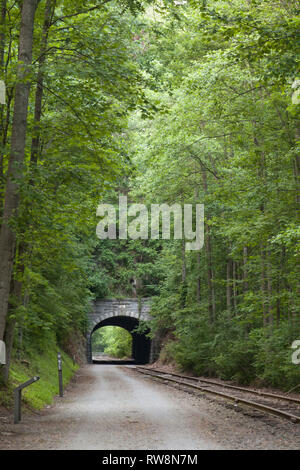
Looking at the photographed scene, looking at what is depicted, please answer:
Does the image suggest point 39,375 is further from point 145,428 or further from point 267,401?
point 145,428

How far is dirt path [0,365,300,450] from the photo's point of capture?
7011mm

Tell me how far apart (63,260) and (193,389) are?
7660 mm

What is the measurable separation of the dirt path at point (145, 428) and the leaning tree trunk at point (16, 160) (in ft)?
6.61

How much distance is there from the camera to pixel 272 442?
23.7 ft

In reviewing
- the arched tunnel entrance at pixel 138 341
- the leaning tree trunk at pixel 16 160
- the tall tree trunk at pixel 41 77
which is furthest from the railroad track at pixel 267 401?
the arched tunnel entrance at pixel 138 341

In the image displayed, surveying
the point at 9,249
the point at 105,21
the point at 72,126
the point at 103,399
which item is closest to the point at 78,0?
the point at 105,21

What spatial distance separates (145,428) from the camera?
27.7ft

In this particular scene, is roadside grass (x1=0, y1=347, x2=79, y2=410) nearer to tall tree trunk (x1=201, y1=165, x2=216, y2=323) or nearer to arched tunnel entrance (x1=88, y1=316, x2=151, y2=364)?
tall tree trunk (x1=201, y1=165, x2=216, y2=323)

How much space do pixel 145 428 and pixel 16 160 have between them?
5138 millimetres

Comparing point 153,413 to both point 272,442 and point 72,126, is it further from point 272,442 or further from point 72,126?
point 72,126

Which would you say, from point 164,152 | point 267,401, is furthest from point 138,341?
point 267,401

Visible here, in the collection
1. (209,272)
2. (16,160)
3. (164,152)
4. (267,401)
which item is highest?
(164,152)

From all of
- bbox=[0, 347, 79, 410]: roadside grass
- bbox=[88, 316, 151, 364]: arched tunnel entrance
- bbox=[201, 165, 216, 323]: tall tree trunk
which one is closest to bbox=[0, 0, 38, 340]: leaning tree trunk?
bbox=[0, 347, 79, 410]: roadside grass

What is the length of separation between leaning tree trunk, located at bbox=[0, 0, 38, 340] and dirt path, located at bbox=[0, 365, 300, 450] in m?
2.02
